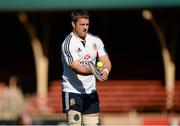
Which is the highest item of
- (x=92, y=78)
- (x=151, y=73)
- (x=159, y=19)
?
(x=159, y=19)

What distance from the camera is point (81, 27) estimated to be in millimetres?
8266

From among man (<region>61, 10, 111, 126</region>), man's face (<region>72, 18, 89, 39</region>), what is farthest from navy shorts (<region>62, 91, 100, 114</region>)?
man's face (<region>72, 18, 89, 39</region>)

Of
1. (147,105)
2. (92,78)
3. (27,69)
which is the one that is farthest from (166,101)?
(92,78)

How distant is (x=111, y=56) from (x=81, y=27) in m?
13.4

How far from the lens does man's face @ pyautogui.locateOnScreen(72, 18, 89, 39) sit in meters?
8.20

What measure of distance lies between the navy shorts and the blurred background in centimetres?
1034

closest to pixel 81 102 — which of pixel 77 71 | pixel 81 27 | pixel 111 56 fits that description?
pixel 77 71

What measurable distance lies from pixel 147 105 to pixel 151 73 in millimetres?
1403

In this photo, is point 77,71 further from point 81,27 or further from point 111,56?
point 111,56

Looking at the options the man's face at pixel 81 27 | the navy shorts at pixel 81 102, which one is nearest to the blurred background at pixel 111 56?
the navy shorts at pixel 81 102

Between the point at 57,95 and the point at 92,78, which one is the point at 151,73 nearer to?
the point at 57,95

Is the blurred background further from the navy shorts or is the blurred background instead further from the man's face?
the man's face

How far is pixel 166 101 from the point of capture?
20.2 metres

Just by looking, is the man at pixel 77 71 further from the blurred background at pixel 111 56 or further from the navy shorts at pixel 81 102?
the blurred background at pixel 111 56
